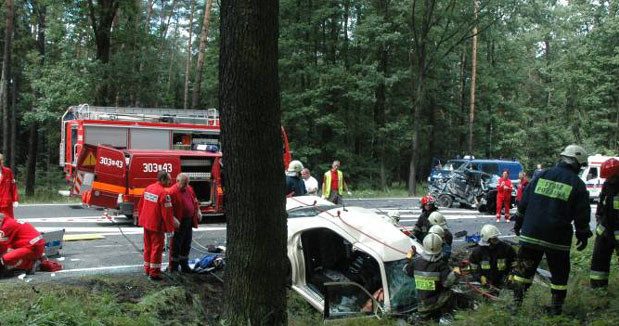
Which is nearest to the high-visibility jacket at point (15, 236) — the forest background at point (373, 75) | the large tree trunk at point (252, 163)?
the large tree trunk at point (252, 163)

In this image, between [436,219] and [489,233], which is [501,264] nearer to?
[489,233]

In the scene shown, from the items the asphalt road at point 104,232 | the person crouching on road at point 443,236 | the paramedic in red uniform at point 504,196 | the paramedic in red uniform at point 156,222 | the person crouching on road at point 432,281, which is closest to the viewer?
the person crouching on road at point 432,281

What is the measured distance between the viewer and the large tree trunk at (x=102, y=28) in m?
22.9

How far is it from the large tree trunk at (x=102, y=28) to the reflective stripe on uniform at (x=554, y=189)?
2073cm

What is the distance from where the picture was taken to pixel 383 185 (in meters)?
30.9

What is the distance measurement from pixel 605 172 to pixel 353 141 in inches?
1094

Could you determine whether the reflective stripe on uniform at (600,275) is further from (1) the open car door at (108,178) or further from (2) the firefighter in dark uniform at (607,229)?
(1) the open car door at (108,178)

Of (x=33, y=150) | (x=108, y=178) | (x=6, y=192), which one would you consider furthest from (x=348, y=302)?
(x=33, y=150)

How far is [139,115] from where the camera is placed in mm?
15711

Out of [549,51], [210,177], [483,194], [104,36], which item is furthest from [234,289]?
[549,51]

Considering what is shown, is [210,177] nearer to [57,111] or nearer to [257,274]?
[257,274]

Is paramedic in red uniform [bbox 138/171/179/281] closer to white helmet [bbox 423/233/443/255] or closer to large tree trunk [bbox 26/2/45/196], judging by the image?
white helmet [bbox 423/233/443/255]

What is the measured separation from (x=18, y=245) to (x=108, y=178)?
→ 4801 millimetres

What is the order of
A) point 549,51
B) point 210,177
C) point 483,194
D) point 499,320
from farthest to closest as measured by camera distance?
1. point 549,51
2. point 483,194
3. point 210,177
4. point 499,320
